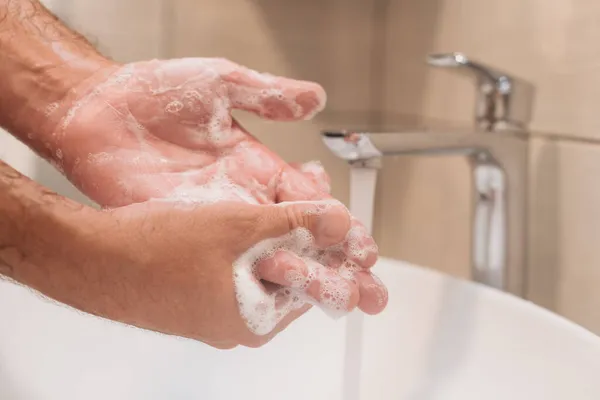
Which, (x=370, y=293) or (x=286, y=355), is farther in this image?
(x=286, y=355)

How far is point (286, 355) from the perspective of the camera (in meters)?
0.82

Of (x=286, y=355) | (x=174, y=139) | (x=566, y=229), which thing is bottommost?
(x=286, y=355)

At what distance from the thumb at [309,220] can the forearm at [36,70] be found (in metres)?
0.30

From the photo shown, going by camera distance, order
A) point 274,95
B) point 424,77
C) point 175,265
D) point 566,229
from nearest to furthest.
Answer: point 175,265
point 274,95
point 566,229
point 424,77

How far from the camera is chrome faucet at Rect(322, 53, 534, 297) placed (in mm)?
719

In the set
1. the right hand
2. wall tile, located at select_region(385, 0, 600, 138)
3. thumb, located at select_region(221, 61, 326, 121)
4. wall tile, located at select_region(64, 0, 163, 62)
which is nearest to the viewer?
the right hand

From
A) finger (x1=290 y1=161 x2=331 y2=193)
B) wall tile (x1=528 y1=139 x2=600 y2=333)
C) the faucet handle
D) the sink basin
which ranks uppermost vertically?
the faucet handle

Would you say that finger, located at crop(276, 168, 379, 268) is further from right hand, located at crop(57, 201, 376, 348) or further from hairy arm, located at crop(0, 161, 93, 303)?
hairy arm, located at crop(0, 161, 93, 303)

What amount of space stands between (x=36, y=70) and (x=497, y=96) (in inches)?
20.2

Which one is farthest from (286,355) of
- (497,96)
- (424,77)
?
(424,77)

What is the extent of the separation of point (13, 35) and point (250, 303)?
1.41ft

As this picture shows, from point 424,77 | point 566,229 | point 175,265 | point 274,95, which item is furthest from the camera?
point 424,77

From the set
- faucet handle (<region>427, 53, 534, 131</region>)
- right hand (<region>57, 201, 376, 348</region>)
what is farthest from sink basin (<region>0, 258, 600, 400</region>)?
right hand (<region>57, 201, 376, 348</region>)

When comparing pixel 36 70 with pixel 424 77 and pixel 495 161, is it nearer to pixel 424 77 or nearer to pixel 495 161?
pixel 495 161
